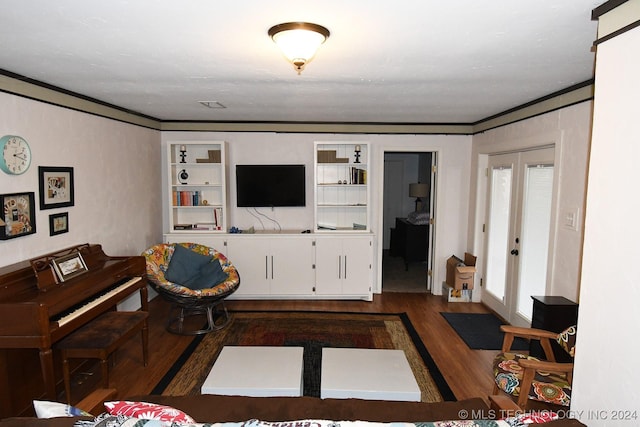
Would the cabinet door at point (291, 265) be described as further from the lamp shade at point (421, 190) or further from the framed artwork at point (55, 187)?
the lamp shade at point (421, 190)

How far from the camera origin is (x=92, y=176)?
151 inches

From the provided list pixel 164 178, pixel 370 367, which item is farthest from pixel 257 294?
pixel 370 367

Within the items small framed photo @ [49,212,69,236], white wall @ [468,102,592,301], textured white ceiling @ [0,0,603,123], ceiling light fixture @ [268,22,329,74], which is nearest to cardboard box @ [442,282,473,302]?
white wall @ [468,102,592,301]

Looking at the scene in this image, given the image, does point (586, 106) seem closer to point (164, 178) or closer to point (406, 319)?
point (406, 319)

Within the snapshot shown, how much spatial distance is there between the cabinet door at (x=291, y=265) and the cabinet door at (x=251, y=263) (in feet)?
0.27

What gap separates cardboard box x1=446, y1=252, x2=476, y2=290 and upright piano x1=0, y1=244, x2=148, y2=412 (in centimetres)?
380

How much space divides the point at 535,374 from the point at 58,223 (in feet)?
12.4

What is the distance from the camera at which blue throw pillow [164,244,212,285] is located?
4469 millimetres

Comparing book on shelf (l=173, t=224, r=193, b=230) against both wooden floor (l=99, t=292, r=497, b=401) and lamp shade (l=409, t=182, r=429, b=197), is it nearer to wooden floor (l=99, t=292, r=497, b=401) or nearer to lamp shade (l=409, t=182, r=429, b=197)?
wooden floor (l=99, t=292, r=497, b=401)

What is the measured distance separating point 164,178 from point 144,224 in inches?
33.3

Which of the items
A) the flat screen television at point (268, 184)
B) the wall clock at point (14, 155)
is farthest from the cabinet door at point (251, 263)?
the wall clock at point (14, 155)

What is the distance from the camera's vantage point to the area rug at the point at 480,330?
3957 millimetres

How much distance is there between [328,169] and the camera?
558 cm

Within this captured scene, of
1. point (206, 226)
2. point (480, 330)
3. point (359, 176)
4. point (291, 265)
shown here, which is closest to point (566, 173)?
point (480, 330)
